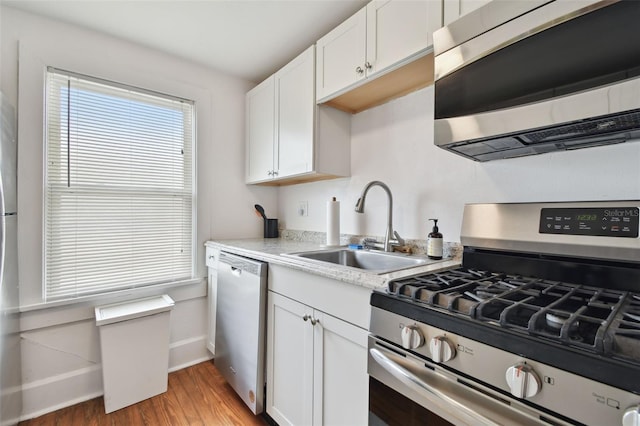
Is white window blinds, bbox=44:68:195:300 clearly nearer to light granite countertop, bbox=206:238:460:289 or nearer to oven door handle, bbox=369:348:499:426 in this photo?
light granite countertop, bbox=206:238:460:289

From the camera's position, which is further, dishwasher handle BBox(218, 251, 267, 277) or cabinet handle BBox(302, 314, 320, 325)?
dishwasher handle BBox(218, 251, 267, 277)

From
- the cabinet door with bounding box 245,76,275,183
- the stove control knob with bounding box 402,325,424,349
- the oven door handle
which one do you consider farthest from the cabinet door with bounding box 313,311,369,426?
the cabinet door with bounding box 245,76,275,183

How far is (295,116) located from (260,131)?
0.51 meters

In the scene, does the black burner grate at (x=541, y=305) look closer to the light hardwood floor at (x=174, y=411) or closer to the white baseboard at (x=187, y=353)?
the light hardwood floor at (x=174, y=411)

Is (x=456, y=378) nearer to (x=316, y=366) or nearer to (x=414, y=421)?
(x=414, y=421)

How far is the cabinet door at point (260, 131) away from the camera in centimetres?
216

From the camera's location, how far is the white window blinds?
177 centimetres

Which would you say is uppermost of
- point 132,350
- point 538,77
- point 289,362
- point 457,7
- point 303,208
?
point 457,7

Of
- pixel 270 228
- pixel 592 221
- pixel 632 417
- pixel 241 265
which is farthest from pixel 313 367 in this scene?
pixel 270 228

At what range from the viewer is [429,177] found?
1494 millimetres

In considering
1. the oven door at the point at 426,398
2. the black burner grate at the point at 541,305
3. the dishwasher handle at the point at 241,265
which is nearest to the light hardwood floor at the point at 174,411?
the dishwasher handle at the point at 241,265

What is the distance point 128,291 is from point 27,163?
0.98m

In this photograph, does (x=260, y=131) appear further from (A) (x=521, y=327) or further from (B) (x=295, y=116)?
(A) (x=521, y=327)

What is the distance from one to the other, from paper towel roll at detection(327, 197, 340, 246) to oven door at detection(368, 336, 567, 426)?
37.9 inches
